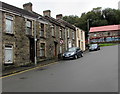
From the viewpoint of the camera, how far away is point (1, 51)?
1262 centimetres

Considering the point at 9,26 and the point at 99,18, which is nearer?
the point at 9,26

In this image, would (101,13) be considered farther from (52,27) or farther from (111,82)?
(111,82)

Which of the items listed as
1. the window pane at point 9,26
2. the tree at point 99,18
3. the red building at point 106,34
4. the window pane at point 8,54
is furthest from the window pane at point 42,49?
the tree at point 99,18

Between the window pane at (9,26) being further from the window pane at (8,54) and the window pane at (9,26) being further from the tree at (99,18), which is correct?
the tree at (99,18)

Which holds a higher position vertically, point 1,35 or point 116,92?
point 1,35

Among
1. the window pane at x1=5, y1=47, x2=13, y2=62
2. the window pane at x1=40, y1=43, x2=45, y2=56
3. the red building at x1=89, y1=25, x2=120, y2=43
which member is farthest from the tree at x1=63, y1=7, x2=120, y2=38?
the window pane at x1=5, y1=47, x2=13, y2=62

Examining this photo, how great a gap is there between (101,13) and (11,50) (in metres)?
79.8

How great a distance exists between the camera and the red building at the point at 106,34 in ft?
214

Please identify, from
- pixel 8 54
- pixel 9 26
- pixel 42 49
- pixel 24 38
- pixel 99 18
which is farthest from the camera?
pixel 99 18

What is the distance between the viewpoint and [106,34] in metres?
68.0

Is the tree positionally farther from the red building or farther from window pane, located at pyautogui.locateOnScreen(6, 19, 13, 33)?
window pane, located at pyautogui.locateOnScreen(6, 19, 13, 33)

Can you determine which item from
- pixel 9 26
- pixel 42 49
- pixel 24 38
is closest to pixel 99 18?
pixel 42 49

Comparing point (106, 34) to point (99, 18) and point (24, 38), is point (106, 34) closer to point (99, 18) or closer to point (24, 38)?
point (99, 18)

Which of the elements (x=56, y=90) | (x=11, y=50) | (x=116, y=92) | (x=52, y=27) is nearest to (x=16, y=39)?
(x=11, y=50)
